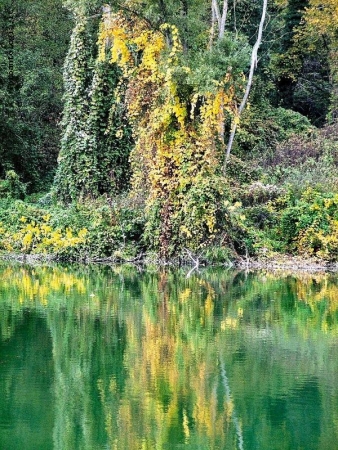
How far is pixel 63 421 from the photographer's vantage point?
6.88m

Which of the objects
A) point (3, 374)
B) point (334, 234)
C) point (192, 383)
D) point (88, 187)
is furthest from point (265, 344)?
point (88, 187)

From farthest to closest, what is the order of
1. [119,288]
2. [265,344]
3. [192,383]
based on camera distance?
[119,288]
[265,344]
[192,383]

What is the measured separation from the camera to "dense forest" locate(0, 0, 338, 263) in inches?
780

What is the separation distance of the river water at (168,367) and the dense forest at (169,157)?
448cm

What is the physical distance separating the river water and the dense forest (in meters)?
4.48

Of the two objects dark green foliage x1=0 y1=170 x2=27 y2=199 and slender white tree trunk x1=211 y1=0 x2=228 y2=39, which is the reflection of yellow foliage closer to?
dark green foliage x1=0 y1=170 x2=27 y2=199

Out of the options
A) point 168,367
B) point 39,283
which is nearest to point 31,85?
point 39,283

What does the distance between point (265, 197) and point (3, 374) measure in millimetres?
14189

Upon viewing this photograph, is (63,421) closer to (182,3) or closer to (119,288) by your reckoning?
(119,288)

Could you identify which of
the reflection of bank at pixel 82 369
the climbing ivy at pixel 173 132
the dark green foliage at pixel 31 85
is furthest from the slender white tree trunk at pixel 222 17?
the reflection of bank at pixel 82 369

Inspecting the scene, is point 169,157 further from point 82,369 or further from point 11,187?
point 82,369

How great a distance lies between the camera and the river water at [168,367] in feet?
21.8

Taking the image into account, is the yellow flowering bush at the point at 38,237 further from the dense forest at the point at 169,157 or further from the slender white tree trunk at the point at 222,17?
the slender white tree trunk at the point at 222,17

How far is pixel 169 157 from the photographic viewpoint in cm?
2031
